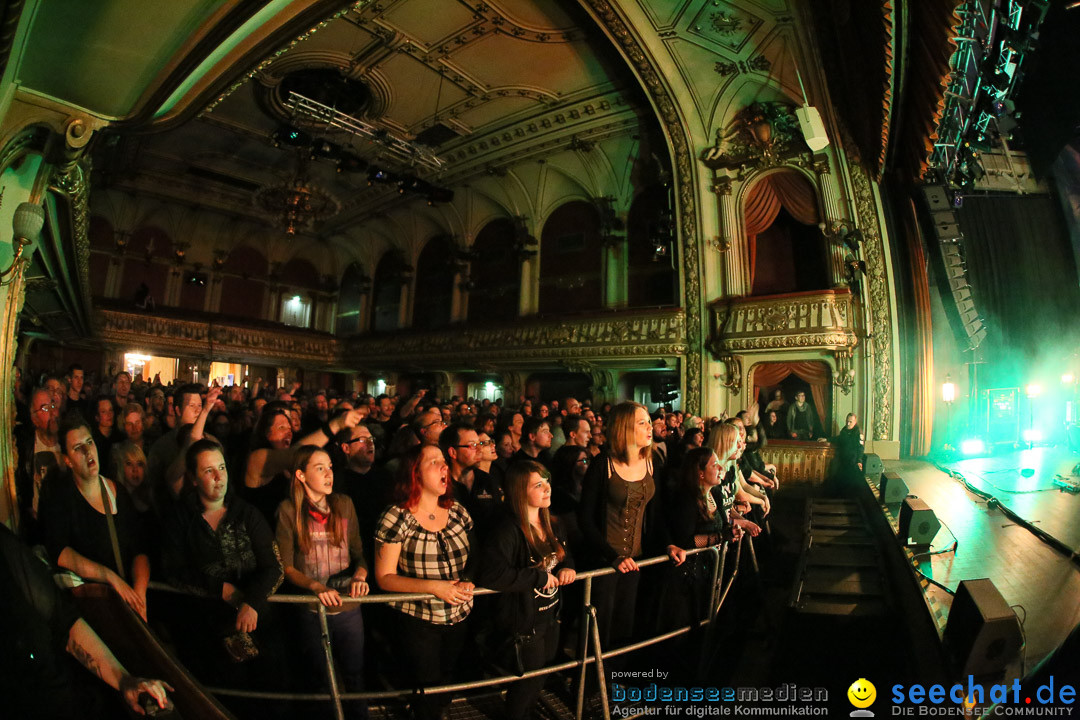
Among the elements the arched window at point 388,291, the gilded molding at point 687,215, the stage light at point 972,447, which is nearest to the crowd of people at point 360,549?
the gilded molding at point 687,215

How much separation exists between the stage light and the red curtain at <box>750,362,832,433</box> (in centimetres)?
261

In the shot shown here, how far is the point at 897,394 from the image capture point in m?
8.76

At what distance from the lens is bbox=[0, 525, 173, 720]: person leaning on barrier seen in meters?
1.33

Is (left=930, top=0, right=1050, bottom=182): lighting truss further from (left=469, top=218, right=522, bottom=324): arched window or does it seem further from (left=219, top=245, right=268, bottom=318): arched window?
(left=219, top=245, right=268, bottom=318): arched window

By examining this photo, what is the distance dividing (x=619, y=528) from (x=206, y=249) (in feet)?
69.1

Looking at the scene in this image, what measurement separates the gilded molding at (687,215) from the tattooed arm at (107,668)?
32.1 feet

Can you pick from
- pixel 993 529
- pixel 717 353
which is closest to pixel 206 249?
pixel 717 353

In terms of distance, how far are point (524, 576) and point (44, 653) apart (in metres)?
1.58

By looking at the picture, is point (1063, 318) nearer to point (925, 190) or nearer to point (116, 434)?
point (925, 190)

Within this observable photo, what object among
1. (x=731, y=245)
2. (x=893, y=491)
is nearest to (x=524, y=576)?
(x=893, y=491)

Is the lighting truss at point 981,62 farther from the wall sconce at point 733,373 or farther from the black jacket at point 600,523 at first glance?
the black jacket at point 600,523

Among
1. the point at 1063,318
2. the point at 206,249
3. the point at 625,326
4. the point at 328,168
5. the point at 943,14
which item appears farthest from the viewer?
the point at 206,249

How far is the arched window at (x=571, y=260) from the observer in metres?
13.3

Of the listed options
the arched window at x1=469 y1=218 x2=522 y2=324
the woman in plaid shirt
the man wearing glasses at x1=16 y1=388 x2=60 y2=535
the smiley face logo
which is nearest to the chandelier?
the arched window at x1=469 y1=218 x2=522 y2=324
